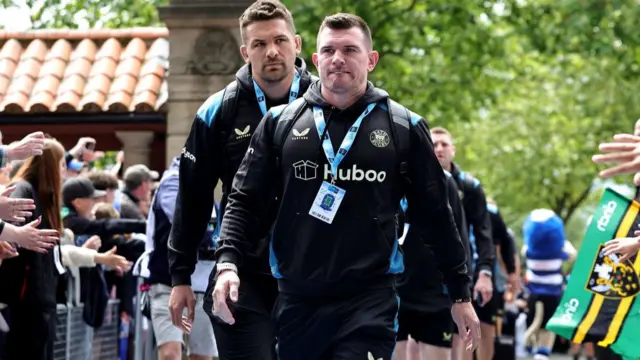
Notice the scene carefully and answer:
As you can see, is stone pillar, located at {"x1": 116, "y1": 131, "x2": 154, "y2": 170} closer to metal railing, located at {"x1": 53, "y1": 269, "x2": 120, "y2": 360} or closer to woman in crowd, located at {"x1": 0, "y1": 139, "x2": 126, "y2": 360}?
metal railing, located at {"x1": 53, "y1": 269, "x2": 120, "y2": 360}

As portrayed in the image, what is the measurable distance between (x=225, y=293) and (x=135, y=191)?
8.04 metres

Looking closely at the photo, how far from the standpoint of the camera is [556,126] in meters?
43.1

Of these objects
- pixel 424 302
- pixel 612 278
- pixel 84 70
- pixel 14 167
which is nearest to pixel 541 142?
pixel 84 70

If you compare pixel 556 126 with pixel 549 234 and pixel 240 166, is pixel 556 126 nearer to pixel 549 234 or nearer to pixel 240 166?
pixel 549 234

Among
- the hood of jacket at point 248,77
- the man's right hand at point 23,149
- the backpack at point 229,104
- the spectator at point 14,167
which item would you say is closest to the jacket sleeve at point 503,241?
the spectator at point 14,167

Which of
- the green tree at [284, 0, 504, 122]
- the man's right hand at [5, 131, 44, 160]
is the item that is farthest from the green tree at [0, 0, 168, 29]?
the man's right hand at [5, 131, 44, 160]

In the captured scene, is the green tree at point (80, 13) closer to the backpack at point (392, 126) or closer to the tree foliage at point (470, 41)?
the tree foliage at point (470, 41)

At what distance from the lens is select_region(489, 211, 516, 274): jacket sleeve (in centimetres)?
1731

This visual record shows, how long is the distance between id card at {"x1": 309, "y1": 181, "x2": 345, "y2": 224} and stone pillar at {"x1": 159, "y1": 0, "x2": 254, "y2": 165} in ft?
31.7

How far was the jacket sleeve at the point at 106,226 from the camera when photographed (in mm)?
13250

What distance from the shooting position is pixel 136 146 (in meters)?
19.9

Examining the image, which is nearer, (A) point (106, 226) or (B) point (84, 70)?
(A) point (106, 226)

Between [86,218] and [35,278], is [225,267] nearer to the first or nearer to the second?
[35,278]

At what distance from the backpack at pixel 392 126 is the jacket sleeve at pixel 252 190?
0.14 ft
